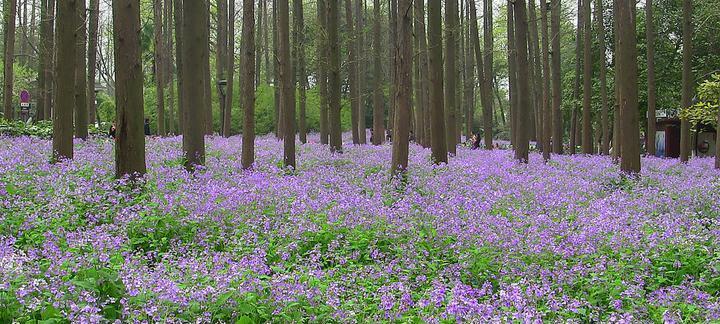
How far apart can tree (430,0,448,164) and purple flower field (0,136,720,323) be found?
9.73 feet

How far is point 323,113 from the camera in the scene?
81.0 ft

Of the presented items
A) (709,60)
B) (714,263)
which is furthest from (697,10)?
(714,263)

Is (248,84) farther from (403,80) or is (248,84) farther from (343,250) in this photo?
(343,250)

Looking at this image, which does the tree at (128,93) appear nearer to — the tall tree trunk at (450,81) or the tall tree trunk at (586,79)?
the tall tree trunk at (450,81)

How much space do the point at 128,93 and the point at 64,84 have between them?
3467 millimetres

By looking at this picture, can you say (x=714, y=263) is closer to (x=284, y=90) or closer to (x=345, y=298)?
(x=345, y=298)

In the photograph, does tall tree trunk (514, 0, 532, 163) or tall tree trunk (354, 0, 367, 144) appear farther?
tall tree trunk (354, 0, 367, 144)

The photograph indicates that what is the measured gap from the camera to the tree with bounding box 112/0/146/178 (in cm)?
980

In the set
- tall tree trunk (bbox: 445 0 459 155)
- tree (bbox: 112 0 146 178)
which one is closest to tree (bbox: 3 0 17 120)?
tree (bbox: 112 0 146 178)

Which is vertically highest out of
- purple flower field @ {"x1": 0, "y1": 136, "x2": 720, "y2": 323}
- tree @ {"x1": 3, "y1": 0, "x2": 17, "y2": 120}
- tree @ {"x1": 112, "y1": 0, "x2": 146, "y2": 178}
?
tree @ {"x1": 3, "y1": 0, "x2": 17, "y2": 120}

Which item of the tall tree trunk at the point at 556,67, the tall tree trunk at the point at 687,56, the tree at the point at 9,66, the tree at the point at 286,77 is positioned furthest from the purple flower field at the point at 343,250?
the tall tree trunk at the point at 556,67

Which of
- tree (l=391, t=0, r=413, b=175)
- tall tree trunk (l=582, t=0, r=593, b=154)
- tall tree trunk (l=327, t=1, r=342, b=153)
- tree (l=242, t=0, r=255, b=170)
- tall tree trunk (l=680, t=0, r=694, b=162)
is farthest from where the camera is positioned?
tall tree trunk (l=582, t=0, r=593, b=154)

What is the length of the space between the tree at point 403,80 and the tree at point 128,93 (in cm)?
486

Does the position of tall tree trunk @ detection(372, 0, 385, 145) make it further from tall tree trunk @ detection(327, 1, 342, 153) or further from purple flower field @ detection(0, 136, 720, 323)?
purple flower field @ detection(0, 136, 720, 323)
